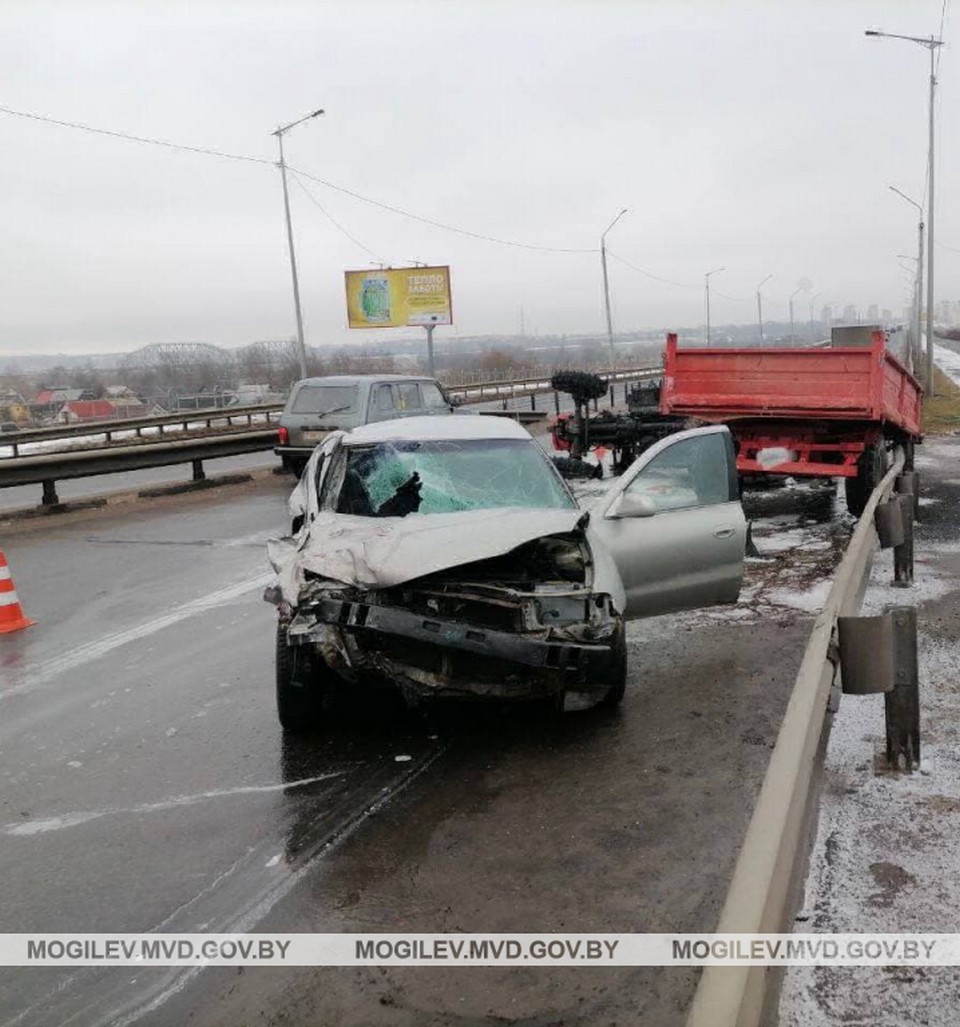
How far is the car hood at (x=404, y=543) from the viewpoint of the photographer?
15.7ft

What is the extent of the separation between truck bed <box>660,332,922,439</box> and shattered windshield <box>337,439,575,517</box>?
5.65m

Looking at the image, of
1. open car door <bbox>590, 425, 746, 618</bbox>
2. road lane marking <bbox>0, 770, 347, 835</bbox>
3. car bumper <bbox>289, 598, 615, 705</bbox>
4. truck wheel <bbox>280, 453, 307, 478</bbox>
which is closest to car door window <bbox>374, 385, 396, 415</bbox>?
truck wheel <bbox>280, 453, 307, 478</bbox>

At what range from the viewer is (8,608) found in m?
7.81

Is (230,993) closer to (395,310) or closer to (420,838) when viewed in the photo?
(420,838)

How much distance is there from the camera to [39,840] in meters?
4.16

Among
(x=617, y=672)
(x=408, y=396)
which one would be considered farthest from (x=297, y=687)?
(x=408, y=396)

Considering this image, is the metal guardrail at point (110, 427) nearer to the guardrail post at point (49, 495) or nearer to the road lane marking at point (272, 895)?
the guardrail post at point (49, 495)

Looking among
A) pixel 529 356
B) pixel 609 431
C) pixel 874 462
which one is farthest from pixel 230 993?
pixel 529 356

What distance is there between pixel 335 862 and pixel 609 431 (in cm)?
1173

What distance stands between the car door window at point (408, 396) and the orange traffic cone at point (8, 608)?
9.23 metres

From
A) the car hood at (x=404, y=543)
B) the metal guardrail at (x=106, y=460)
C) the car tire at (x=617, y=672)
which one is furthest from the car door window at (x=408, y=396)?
the car tire at (x=617, y=672)

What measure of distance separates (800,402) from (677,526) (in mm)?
5712

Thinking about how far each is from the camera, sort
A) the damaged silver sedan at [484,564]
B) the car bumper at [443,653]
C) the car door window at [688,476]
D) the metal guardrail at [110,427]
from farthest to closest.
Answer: the metal guardrail at [110,427]
the car door window at [688,476]
the damaged silver sedan at [484,564]
the car bumper at [443,653]

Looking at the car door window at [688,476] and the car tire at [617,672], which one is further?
the car door window at [688,476]
